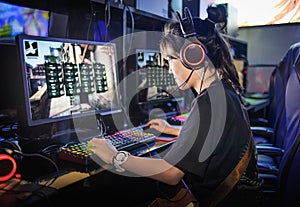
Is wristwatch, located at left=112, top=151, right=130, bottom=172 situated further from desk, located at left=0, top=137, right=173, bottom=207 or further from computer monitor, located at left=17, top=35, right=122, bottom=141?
computer monitor, located at left=17, top=35, right=122, bottom=141

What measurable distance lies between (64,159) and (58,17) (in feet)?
2.58

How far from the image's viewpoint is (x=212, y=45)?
1.04m

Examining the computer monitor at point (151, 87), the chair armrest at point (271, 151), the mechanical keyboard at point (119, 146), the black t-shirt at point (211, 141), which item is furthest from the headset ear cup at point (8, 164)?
the chair armrest at point (271, 151)

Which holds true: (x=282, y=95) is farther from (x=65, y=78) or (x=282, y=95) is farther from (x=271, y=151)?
(x=65, y=78)

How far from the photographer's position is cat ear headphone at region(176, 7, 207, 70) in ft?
3.20

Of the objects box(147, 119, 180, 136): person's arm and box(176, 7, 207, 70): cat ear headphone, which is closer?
box(176, 7, 207, 70): cat ear headphone

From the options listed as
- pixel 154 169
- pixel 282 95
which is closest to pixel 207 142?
pixel 154 169

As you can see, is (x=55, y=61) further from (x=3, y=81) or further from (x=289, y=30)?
(x=289, y=30)

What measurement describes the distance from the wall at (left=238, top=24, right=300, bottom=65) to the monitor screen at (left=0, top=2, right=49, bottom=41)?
9.62ft

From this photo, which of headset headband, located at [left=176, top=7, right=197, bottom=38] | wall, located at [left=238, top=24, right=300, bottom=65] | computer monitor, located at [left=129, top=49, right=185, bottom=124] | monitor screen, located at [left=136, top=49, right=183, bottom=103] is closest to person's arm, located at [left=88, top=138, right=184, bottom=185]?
headset headband, located at [left=176, top=7, right=197, bottom=38]

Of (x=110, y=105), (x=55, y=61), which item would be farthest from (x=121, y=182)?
(x=55, y=61)

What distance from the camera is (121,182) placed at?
139cm

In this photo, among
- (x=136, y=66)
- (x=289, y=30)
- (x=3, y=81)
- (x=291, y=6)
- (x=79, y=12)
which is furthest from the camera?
(x=289, y=30)

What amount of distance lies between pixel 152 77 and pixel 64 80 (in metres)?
0.65
